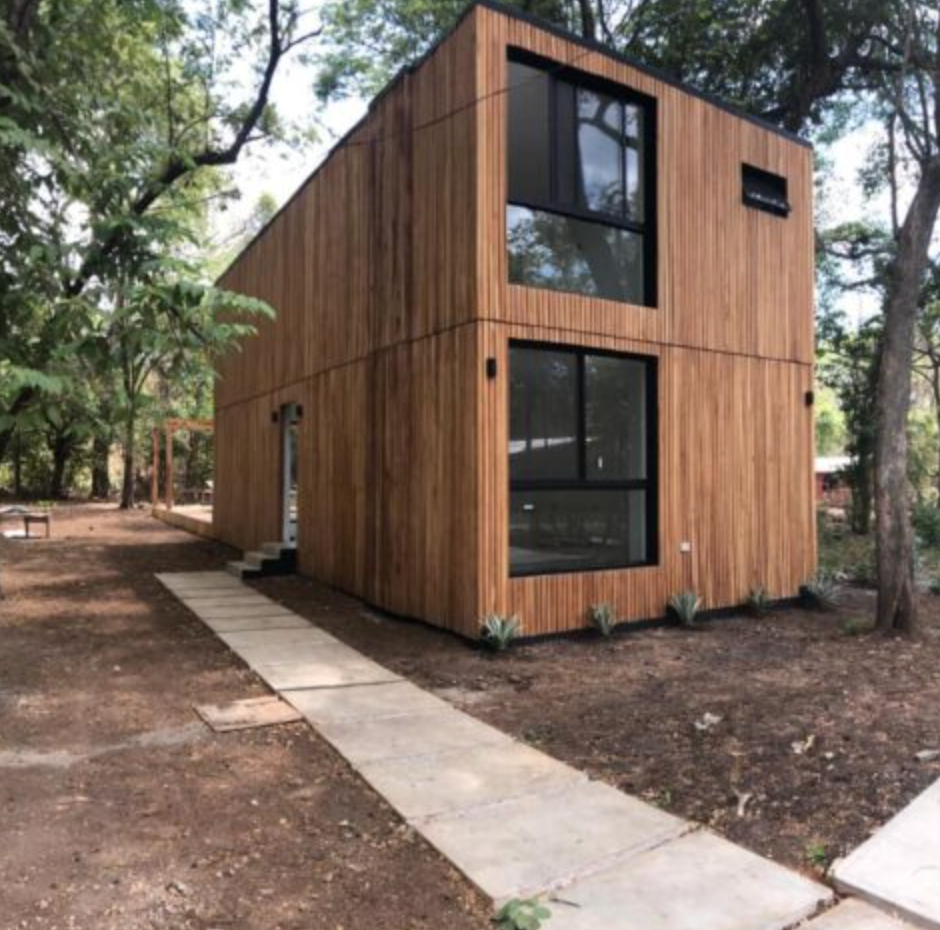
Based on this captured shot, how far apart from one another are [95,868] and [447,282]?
5.28 m

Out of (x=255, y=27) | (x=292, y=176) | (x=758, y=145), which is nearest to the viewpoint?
(x=758, y=145)

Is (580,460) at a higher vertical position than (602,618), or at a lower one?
higher

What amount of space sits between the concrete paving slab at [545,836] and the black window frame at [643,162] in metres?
4.80

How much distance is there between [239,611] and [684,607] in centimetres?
444

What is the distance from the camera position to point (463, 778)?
12.7ft

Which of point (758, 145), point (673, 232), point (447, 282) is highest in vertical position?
point (758, 145)

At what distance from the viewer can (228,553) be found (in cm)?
1328

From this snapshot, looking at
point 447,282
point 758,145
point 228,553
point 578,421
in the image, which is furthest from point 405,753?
point 228,553

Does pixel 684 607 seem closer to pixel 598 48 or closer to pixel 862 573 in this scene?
pixel 862 573

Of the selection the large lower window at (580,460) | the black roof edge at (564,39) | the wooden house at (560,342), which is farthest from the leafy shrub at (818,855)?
the black roof edge at (564,39)

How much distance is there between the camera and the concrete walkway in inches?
107

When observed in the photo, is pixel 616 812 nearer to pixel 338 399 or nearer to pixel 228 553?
pixel 338 399

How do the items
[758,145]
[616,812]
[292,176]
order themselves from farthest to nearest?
[292,176]
[758,145]
[616,812]

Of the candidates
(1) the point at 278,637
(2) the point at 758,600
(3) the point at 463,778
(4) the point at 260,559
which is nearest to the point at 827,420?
(2) the point at 758,600
